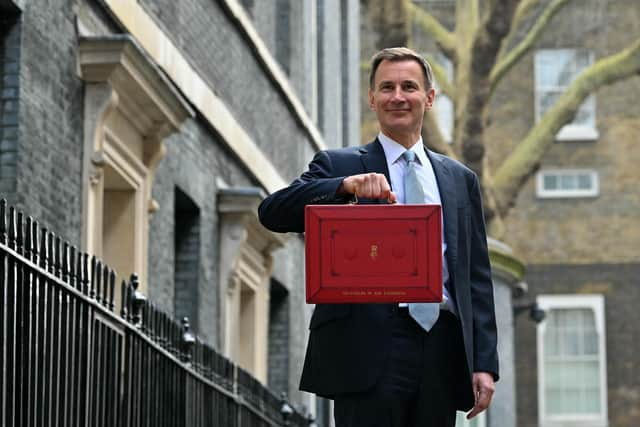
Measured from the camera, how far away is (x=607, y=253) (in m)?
41.8

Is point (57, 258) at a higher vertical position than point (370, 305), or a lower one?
higher

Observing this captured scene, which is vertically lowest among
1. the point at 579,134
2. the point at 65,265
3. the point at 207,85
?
the point at 65,265

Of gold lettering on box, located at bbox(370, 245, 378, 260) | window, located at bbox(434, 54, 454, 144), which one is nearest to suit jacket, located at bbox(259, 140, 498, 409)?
gold lettering on box, located at bbox(370, 245, 378, 260)

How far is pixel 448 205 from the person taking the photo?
6.14 m

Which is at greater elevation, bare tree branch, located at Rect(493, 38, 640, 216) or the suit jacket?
bare tree branch, located at Rect(493, 38, 640, 216)

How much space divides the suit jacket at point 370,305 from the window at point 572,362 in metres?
35.6

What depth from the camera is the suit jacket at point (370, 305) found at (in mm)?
5832

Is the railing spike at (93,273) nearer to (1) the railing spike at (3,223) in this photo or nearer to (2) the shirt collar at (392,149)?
(1) the railing spike at (3,223)

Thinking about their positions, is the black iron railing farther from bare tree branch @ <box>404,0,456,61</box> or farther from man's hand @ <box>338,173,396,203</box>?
bare tree branch @ <box>404,0,456,61</box>

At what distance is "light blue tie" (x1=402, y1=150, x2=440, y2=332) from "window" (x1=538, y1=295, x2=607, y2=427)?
35843mm

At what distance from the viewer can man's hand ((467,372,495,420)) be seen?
6000 mm

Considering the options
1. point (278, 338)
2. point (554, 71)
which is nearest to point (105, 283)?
point (278, 338)

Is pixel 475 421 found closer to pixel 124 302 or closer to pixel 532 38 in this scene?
pixel 532 38

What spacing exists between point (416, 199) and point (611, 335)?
36.1 m
